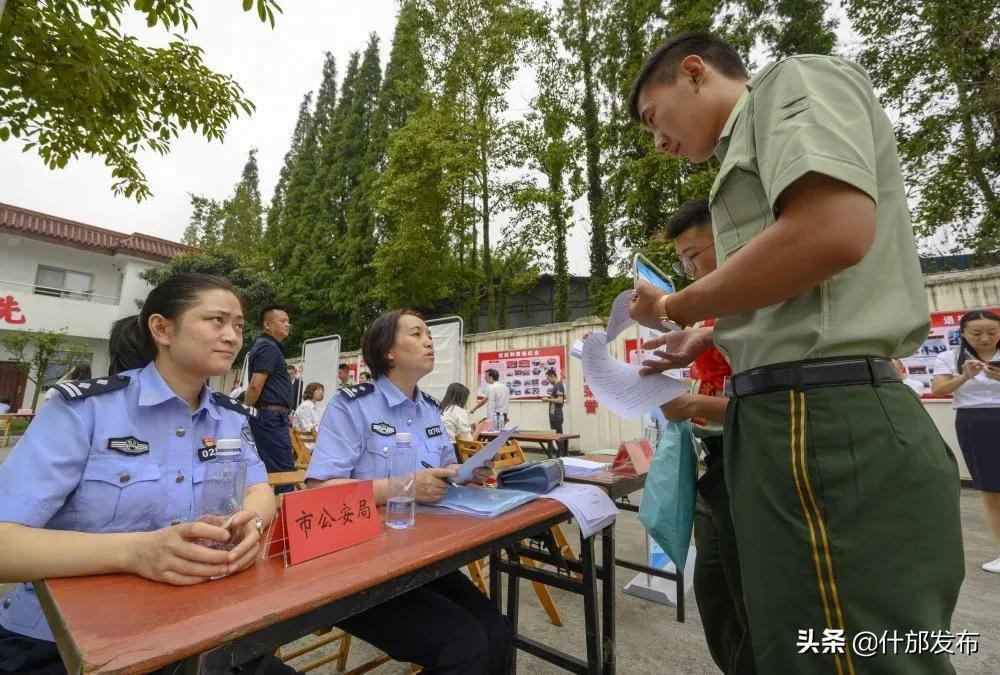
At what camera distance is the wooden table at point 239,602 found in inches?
25.1

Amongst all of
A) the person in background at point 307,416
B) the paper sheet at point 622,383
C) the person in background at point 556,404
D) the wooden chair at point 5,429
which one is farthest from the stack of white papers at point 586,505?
the wooden chair at point 5,429

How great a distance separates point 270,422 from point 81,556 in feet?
9.63

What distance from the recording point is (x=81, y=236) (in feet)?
53.1

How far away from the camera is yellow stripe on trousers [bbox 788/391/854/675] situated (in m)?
0.75

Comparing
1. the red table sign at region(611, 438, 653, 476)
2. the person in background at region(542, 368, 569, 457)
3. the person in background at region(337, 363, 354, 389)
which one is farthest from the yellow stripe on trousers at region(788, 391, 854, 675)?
the person in background at region(337, 363, 354, 389)

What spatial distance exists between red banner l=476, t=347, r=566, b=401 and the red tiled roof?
572 inches

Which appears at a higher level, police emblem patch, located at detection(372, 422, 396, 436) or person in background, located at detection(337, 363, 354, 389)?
person in background, located at detection(337, 363, 354, 389)

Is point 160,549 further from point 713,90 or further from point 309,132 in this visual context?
point 309,132

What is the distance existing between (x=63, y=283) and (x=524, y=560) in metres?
19.5

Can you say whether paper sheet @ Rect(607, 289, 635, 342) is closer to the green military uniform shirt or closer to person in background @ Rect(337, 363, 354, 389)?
the green military uniform shirt

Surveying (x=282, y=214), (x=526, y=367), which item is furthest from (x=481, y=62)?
(x=282, y=214)

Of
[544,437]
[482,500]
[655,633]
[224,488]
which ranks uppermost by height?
[224,488]

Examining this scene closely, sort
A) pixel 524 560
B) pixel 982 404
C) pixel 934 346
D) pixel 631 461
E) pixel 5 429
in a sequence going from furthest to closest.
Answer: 1. pixel 5 429
2. pixel 934 346
3. pixel 524 560
4. pixel 982 404
5. pixel 631 461

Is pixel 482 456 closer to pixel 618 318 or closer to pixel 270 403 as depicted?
pixel 618 318
